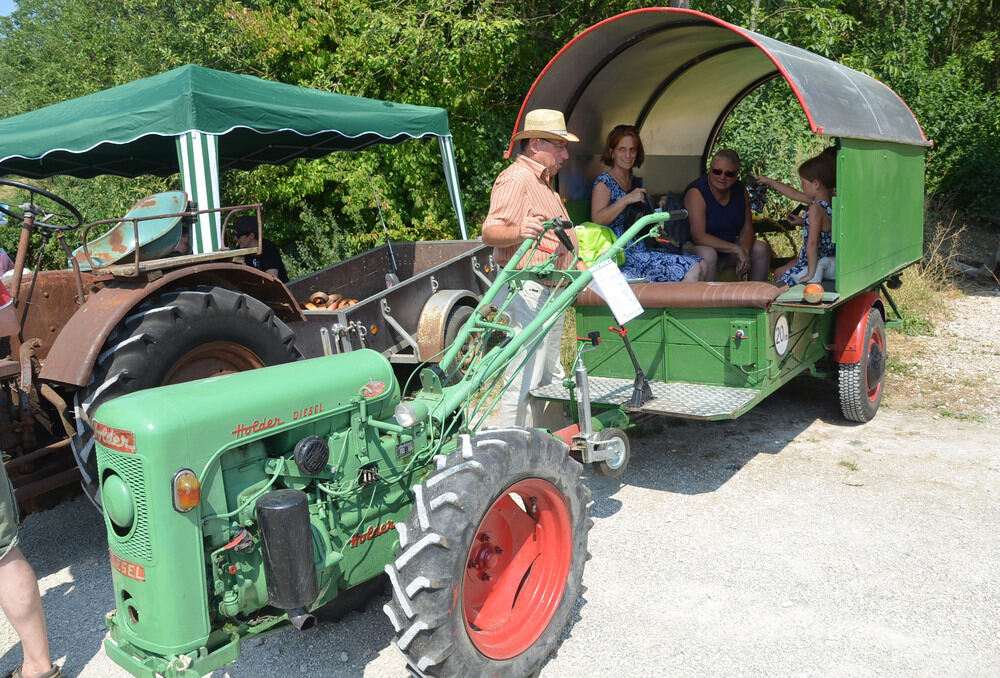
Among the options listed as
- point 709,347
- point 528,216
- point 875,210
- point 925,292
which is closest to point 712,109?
point 875,210

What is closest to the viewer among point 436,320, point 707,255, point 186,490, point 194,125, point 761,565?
point 186,490

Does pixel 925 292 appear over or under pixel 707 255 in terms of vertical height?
under

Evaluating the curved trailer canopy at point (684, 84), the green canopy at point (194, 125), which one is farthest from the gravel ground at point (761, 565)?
the green canopy at point (194, 125)

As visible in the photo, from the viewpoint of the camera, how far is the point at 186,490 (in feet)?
7.38

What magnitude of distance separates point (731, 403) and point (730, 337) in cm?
44

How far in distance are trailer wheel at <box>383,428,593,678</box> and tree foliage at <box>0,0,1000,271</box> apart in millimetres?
6253

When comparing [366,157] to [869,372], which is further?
[366,157]

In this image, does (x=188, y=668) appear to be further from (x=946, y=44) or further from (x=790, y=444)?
(x=946, y=44)

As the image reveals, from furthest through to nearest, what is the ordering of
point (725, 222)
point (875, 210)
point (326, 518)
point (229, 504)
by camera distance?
point (725, 222) < point (875, 210) < point (326, 518) < point (229, 504)

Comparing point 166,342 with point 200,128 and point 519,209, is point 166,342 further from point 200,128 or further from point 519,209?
point 200,128

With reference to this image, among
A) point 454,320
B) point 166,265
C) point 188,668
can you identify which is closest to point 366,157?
point 454,320

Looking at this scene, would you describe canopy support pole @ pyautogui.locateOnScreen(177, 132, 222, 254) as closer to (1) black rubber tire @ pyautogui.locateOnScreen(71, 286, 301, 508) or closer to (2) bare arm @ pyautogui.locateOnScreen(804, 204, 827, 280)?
(1) black rubber tire @ pyautogui.locateOnScreen(71, 286, 301, 508)

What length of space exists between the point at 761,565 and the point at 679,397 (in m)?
1.13

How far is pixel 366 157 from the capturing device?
10641 millimetres
